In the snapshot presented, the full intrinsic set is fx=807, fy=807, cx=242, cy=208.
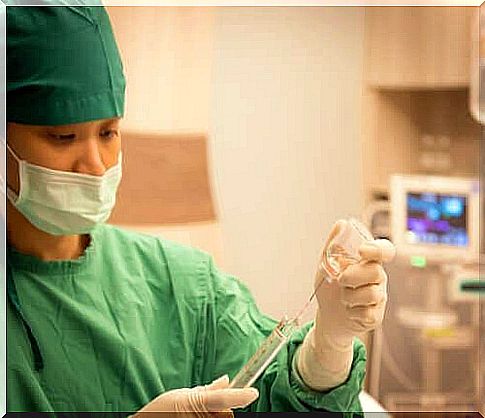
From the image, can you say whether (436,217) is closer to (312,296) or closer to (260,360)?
(312,296)

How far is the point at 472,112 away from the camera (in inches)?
48.9

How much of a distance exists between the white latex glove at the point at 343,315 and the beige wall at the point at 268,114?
7 centimetres

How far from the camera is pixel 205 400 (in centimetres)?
113

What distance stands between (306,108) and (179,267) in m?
0.31

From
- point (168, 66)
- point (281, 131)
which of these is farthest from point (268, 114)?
point (168, 66)

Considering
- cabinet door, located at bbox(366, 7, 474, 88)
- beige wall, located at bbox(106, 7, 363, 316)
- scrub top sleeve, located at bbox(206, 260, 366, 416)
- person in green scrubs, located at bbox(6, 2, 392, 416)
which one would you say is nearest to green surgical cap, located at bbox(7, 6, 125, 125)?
person in green scrubs, located at bbox(6, 2, 392, 416)

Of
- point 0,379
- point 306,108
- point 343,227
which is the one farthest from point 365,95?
point 0,379

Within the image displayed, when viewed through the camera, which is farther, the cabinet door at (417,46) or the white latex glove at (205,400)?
the cabinet door at (417,46)

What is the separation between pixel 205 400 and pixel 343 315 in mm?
227

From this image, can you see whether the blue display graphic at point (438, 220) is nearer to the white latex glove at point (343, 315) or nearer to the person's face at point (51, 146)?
the white latex glove at point (343, 315)

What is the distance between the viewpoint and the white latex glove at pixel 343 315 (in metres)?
1.11

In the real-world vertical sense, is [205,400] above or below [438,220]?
below

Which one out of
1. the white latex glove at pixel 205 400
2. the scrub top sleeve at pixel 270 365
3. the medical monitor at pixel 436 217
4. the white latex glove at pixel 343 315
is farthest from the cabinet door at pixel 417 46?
the white latex glove at pixel 205 400

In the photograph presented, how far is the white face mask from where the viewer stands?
1.14 meters
